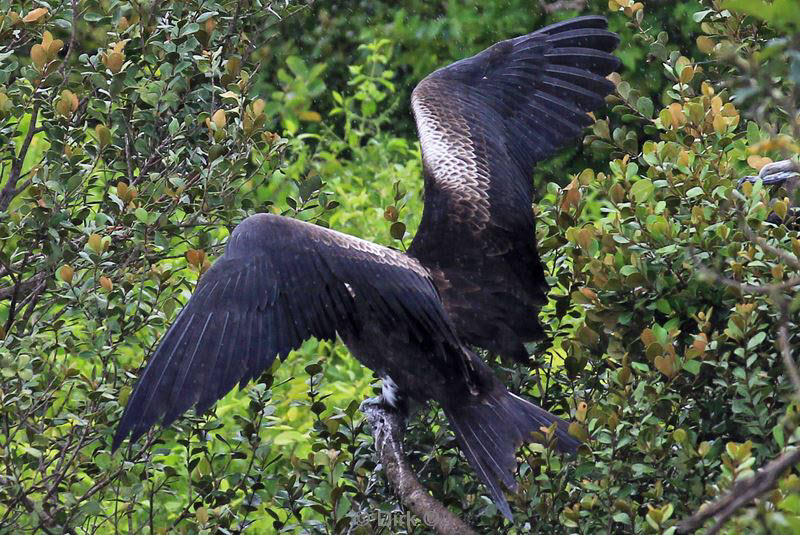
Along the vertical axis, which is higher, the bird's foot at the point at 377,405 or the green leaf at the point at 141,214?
the green leaf at the point at 141,214

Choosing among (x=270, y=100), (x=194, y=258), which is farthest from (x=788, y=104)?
(x=270, y=100)

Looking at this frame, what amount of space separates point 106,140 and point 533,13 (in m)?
4.84

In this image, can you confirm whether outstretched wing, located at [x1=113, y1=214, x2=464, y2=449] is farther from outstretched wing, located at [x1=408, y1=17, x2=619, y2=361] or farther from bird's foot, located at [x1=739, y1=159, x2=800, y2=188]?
bird's foot, located at [x1=739, y1=159, x2=800, y2=188]

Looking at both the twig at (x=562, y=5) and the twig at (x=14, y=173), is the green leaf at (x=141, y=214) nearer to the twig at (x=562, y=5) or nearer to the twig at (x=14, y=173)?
the twig at (x=14, y=173)

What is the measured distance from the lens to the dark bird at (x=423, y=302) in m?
3.73

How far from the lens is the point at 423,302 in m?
4.00

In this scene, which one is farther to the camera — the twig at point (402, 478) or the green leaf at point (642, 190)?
the green leaf at point (642, 190)

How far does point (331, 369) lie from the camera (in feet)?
21.2

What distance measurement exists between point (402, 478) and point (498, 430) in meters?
0.37

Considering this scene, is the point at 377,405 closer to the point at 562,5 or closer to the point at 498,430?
the point at 498,430

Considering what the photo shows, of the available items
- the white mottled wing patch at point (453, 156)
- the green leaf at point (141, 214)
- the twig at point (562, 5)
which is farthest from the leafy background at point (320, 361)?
the twig at point (562, 5)

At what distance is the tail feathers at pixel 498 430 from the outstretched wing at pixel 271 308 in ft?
0.57

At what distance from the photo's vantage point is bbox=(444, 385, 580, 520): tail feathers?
3646 mm

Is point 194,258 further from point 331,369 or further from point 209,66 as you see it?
point 331,369
